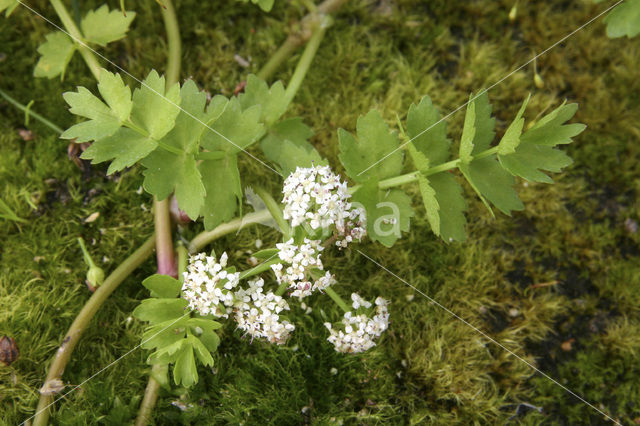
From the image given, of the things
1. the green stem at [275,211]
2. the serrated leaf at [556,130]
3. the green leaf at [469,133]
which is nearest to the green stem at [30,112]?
the green stem at [275,211]

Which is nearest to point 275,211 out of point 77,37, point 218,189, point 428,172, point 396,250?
point 218,189

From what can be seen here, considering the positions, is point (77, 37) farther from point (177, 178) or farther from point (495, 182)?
point (495, 182)

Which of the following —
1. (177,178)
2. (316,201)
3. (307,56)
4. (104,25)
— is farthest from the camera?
(307,56)

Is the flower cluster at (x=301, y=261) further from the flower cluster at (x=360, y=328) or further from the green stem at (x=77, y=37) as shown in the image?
the green stem at (x=77, y=37)

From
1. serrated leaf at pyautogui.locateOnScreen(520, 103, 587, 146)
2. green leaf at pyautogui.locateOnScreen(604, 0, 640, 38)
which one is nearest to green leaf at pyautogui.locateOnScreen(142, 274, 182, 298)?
serrated leaf at pyautogui.locateOnScreen(520, 103, 587, 146)

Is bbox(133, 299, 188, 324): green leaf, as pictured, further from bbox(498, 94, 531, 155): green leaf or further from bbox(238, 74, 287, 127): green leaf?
bbox(498, 94, 531, 155): green leaf

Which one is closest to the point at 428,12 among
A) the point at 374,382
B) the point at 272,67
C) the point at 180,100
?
the point at 272,67

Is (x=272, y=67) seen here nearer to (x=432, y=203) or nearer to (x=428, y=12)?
(x=428, y=12)
